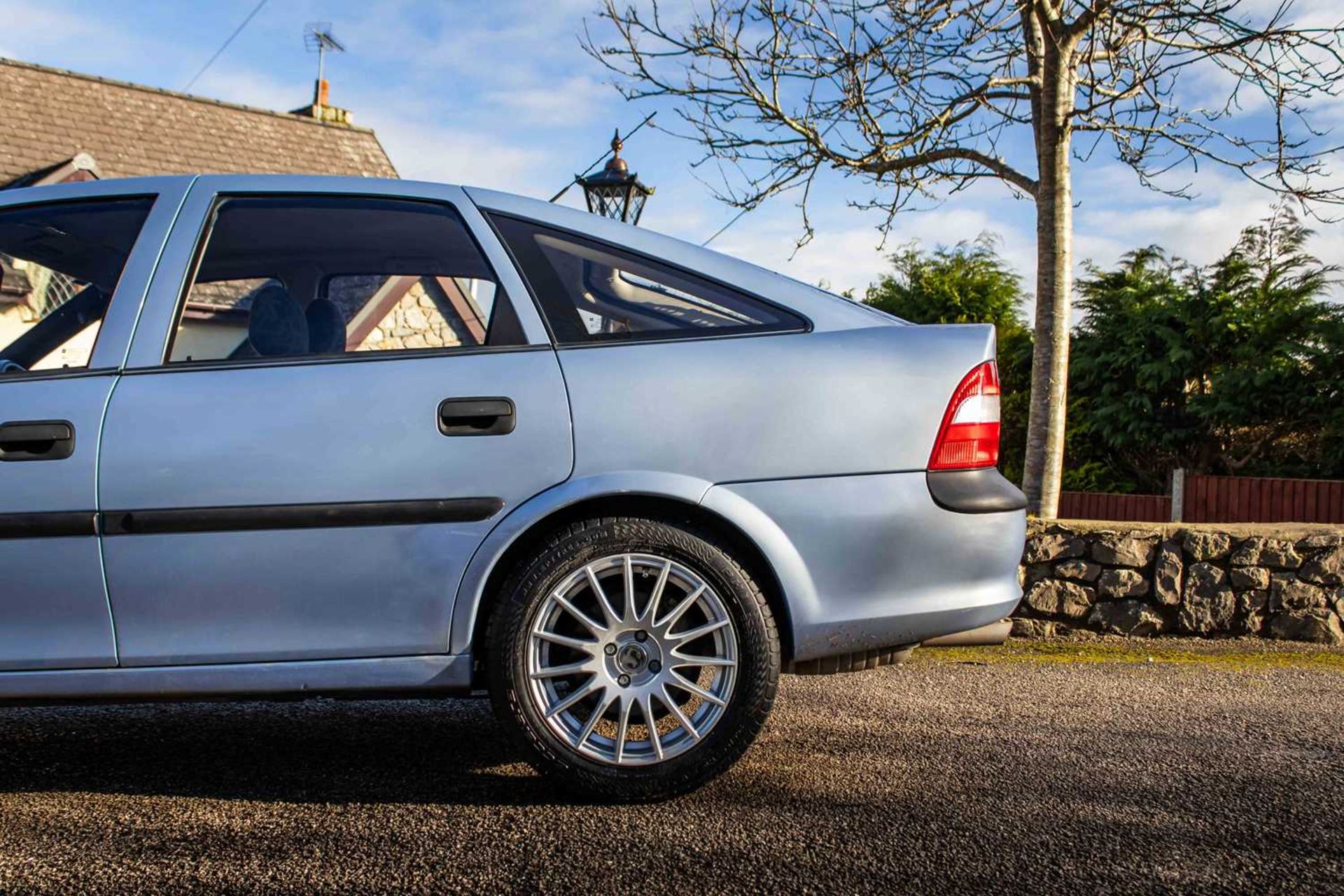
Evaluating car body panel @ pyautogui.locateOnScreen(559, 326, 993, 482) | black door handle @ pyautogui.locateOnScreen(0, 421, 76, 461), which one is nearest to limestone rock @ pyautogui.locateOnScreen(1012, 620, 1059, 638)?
car body panel @ pyautogui.locateOnScreen(559, 326, 993, 482)

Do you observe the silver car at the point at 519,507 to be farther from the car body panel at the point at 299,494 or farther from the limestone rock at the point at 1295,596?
the limestone rock at the point at 1295,596

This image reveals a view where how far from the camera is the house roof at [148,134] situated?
64.0 ft

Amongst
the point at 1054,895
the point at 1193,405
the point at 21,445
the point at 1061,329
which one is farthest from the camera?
the point at 1193,405

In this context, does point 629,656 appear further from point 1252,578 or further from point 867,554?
point 1252,578

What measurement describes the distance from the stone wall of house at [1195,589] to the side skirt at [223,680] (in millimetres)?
4228

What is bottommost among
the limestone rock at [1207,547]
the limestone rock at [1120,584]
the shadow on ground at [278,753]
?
the shadow on ground at [278,753]

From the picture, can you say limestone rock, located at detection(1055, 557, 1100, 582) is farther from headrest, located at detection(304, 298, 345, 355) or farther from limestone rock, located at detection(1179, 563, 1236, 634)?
headrest, located at detection(304, 298, 345, 355)

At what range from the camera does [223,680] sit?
3.36 m

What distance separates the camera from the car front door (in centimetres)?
331

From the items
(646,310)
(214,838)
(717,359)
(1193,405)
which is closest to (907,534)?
(717,359)

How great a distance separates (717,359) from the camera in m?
3.48

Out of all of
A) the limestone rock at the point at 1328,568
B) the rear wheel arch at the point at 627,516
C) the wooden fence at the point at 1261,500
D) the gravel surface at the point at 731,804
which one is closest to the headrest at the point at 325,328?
the rear wheel arch at the point at 627,516

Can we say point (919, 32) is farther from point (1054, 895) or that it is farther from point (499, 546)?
point (1054, 895)

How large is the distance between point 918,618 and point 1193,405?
43.6ft
